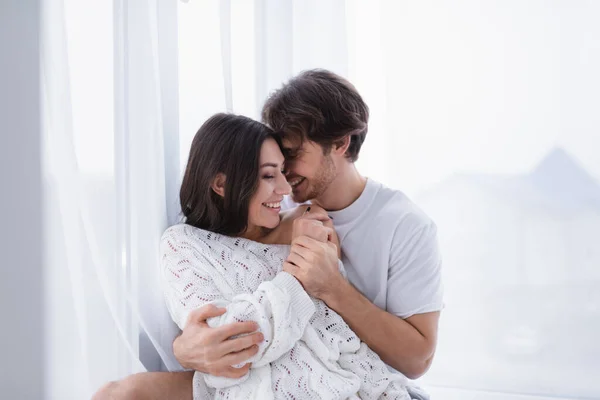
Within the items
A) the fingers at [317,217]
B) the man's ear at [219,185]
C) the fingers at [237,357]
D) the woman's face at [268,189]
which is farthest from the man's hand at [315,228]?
the fingers at [237,357]

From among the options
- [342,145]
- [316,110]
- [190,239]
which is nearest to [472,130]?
[342,145]

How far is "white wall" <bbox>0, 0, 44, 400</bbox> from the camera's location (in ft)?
3.97

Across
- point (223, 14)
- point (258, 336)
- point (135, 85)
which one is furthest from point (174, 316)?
point (223, 14)

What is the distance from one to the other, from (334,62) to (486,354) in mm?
1317

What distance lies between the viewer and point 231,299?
141 centimetres

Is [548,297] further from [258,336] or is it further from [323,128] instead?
[258,336]

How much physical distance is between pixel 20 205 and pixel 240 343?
0.56 m

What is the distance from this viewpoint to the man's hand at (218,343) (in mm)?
1254

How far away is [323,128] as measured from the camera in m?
1.75

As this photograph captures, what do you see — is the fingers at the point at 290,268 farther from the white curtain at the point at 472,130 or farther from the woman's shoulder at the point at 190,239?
the white curtain at the point at 472,130

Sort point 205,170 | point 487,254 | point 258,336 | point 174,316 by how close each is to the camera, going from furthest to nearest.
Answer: point 487,254, point 205,170, point 174,316, point 258,336

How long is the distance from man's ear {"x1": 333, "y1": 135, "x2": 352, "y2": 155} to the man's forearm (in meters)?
0.49

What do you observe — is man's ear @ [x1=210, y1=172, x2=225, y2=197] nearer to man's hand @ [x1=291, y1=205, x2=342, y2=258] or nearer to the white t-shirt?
man's hand @ [x1=291, y1=205, x2=342, y2=258]

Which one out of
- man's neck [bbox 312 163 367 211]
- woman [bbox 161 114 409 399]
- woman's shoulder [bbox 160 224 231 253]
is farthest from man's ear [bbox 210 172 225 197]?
man's neck [bbox 312 163 367 211]
